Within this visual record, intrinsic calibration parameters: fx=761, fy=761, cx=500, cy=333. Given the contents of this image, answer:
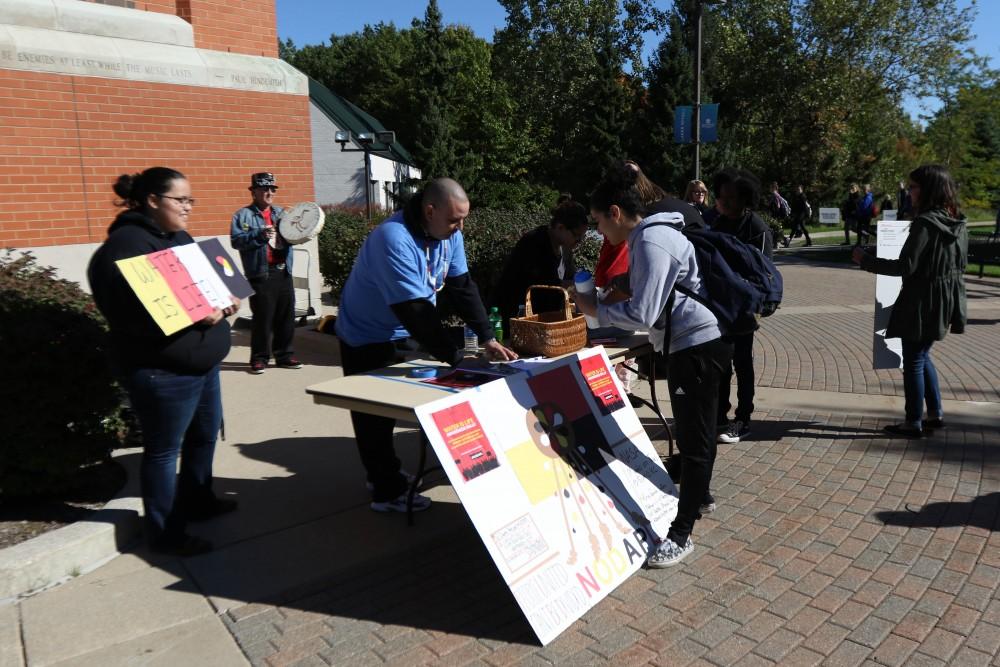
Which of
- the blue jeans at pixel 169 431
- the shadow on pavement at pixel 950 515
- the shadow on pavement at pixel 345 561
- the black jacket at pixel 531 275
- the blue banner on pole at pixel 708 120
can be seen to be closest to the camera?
the shadow on pavement at pixel 345 561

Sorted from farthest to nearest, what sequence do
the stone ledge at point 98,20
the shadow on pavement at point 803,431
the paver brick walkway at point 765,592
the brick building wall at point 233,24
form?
the brick building wall at point 233,24 → the stone ledge at point 98,20 → the shadow on pavement at point 803,431 → the paver brick walkway at point 765,592

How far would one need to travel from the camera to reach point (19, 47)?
773 cm

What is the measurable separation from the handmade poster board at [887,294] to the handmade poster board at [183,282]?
486 centimetres

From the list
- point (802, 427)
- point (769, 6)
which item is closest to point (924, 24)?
point (769, 6)

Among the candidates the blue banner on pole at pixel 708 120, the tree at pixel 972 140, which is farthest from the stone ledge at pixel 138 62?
the tree at pixel 972 140

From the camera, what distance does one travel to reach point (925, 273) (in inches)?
208

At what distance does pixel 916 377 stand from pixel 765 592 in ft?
9.09

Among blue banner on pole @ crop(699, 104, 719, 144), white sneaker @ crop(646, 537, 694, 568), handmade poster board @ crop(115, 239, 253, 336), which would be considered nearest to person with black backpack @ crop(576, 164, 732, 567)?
white sneaker @ crop(646, 537, 694, 568)

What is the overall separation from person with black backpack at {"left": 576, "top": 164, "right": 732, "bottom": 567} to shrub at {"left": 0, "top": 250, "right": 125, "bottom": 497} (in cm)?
261

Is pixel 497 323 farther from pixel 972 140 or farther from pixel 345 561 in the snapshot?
pixel 972 140

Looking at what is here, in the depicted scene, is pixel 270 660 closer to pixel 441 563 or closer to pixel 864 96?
pixel 441 563

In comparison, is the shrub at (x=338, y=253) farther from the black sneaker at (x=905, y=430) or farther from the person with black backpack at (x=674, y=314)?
the person with black backpack at (x=674, y=314)

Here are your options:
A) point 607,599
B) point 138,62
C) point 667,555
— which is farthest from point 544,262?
point 138,62

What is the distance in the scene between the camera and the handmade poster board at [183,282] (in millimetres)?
3451
